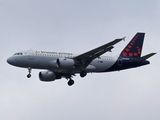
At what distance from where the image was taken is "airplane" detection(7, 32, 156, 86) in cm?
5159

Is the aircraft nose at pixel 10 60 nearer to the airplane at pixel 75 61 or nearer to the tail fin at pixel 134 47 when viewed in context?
the airplane at pixel 75 61

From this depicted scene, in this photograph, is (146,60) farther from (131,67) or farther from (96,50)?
(96,50)

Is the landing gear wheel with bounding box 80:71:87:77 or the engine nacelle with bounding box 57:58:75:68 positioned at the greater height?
the engine nacelle with bounding box 57:58:75:68

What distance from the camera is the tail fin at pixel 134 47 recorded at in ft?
195

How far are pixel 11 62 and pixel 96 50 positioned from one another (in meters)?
12.1

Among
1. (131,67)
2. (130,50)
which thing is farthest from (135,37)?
(131,67)

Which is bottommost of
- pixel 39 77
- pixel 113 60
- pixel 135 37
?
pixel 39 77

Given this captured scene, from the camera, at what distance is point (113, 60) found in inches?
2235

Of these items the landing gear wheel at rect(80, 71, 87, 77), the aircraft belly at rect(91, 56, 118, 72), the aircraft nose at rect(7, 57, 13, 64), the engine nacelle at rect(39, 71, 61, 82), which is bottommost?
the engine nacelle at rect(39, 71, 61, 82)

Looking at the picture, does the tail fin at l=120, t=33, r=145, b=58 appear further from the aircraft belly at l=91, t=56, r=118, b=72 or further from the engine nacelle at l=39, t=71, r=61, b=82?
the engine nacelle at l=39, t=71, r=61, b=82

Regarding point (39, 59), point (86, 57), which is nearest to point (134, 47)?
point (86, 57)

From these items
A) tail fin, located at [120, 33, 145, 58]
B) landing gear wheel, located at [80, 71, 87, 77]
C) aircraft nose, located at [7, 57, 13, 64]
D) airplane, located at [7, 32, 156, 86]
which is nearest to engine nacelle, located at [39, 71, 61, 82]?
airplane, located at [7, 32, 156, 86]

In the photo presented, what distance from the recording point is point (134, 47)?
61250mm

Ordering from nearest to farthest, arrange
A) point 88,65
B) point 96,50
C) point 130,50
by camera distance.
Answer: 1. point 96,50
2. point 88,65
3. point 130,50
